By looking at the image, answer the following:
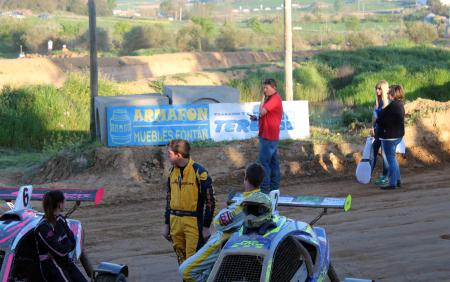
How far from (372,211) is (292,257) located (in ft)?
23.2

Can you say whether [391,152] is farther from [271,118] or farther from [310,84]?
[310,84]

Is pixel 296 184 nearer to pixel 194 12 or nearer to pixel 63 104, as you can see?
pixel 63 104

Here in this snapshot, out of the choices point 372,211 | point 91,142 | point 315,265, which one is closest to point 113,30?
point 91,142

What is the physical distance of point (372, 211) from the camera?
13664mm

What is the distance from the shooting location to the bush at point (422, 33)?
265 feet

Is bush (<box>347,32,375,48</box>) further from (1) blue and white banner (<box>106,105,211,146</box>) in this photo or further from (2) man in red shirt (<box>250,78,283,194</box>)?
(2) man in red shirt (<box>250,78,283,194</box>)

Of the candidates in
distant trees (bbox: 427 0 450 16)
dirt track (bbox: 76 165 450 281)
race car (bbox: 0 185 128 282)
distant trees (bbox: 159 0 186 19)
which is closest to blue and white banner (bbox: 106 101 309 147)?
dirt track (bbox: 76 165 450 281)

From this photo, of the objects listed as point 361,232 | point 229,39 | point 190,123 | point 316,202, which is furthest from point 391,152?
point 229,39

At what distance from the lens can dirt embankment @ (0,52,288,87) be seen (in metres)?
41.8

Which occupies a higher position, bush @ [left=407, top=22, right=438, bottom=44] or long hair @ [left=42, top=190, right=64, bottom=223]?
bush @ [left=407, top=22, right=438, bottom=44]

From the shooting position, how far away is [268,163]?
13.7 m

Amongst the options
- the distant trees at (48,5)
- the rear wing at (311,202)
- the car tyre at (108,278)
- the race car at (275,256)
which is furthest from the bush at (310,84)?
the distant trees at (48,5)

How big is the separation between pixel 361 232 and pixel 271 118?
8.14 ft

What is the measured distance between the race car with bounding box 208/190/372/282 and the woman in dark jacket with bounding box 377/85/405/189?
7.75 meters
